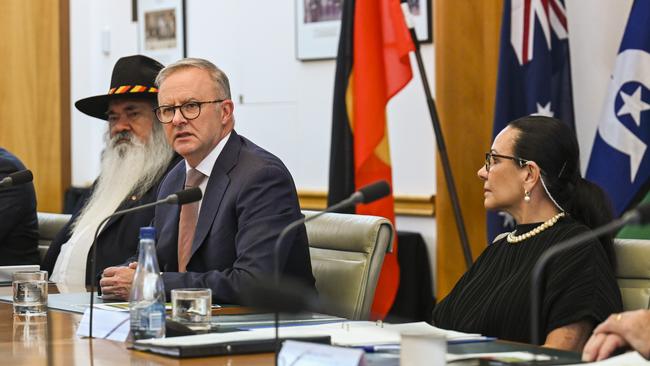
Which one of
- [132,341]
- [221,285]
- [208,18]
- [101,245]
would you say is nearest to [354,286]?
[221,285]

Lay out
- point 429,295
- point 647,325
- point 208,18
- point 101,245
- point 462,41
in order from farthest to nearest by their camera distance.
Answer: point 208,18
point 429,295
point 462,41
point 101,245
point 647,325

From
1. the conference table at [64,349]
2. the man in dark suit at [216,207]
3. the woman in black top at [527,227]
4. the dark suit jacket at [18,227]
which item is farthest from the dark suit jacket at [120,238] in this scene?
the woman in black top at [527,227]

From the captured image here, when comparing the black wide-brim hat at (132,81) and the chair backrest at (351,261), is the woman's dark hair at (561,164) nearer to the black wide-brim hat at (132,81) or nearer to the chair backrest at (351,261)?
the chair backrest at (351,261)

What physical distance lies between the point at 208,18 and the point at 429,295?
2.48 metres

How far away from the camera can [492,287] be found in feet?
9.81

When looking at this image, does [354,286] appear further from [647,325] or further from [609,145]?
[609,145]

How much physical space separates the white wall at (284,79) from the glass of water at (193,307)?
2650 mm

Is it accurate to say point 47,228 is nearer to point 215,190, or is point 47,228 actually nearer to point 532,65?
point 215,190

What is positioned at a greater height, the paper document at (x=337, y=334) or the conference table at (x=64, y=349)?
the paper document at (x=337, y=334)

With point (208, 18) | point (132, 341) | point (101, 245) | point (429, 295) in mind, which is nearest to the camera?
point (132, 341)

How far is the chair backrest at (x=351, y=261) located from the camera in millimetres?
3076

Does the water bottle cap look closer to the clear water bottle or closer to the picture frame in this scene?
the clear water bottle

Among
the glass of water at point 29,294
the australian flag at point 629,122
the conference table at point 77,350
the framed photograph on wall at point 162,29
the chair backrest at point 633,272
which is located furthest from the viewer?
the framed photograph on wall at point 162,29

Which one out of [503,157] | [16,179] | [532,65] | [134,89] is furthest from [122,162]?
[503,157]
